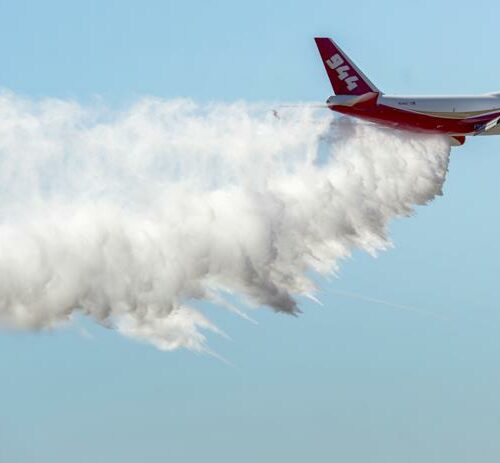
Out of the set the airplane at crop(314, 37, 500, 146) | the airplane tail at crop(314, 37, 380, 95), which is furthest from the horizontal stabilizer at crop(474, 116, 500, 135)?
the airplane tail at crop(314, 37, 380, 95)

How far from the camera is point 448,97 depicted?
78.3 metres

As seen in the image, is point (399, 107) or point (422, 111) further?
point (422, 111)

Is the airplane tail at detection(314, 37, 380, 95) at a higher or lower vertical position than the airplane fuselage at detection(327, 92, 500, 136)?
higher

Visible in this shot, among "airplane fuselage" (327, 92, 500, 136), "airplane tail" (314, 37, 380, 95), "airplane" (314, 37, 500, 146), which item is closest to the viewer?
"airplane fuselage" (327, 92, 500, 136)

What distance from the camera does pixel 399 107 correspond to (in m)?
77.5

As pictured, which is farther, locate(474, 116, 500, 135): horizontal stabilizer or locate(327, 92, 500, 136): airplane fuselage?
locate(474, 116, 500, 135): horizontal stabilizer

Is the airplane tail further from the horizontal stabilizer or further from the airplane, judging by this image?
the horizontal stabilizer

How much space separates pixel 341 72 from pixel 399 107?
333cm

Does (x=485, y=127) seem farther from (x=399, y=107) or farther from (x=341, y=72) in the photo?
(x=341, y=72)

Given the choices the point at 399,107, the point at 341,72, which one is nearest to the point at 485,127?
Answer: the point at 399,107

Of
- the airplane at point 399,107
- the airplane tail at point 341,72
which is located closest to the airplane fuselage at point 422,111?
the airplane at point 399,107

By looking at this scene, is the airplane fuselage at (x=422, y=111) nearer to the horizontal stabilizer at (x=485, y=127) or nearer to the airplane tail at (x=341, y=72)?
the horizontal stabilizer at (x=485, y=127)

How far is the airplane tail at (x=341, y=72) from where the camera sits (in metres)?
77.6

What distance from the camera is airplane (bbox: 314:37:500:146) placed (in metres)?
77.1
